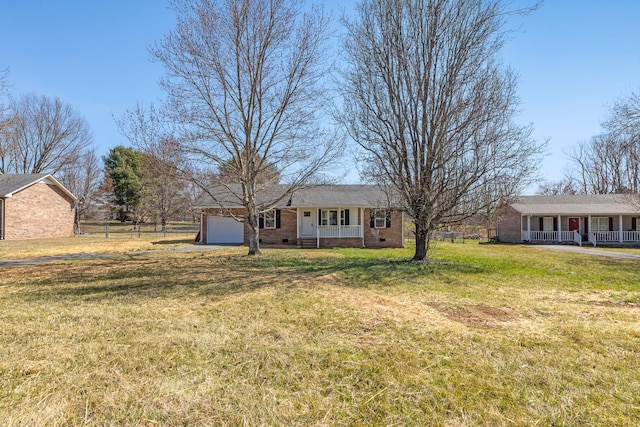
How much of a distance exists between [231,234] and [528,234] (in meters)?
22.0

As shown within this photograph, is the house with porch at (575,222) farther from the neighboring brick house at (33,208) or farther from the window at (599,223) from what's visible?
the neighboring brick house at (33,208)

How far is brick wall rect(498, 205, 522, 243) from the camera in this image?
26.0 m

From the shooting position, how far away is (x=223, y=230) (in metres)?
21.5

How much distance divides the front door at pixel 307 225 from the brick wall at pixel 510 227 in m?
15.3

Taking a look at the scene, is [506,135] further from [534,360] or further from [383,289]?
[534,360]

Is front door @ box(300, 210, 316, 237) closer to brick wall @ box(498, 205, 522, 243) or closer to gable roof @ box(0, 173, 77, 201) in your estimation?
brick wall @ box(498, 205, 522, 243)

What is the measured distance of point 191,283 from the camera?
7555mm

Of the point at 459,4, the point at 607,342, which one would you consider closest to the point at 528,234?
the point at 459,4

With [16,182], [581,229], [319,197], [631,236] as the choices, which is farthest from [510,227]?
[16,182]

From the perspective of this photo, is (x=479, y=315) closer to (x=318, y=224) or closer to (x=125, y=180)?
(x=318, y=224)

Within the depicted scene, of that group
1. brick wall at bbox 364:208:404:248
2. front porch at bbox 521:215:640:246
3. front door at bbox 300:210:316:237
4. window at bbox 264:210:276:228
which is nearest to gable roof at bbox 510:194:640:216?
front porch at bbox 521:215:640:246

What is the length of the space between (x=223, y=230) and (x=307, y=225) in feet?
18.1

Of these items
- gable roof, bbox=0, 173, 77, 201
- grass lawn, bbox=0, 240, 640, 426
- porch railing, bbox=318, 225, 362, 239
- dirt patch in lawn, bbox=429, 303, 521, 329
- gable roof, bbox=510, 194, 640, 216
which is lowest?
dirt patch in lawn, bbox=429, 303, 521, 329

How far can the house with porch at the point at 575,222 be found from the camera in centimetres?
2431
